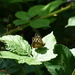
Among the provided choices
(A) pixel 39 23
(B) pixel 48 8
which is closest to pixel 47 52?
(A) pixel 39 23

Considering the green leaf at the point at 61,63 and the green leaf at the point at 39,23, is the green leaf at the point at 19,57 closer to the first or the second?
the green leaf at the point at 61,63

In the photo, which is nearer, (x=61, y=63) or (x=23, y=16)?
(x=61, y=63)

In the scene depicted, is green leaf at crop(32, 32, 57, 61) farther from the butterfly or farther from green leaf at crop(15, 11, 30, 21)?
green leaf at crop(15, 11, 30, 21)

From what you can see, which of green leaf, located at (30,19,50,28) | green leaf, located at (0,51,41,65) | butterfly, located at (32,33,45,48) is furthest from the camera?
green leaf, located at (30,19,50,28)

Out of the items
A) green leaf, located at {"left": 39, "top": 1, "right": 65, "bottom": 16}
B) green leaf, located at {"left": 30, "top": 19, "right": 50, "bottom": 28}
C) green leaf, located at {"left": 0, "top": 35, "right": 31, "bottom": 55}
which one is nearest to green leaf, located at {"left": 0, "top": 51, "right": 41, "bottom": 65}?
green leaf, located at {"left": 0, "top": 35, "right": 31, "bottom": 55}

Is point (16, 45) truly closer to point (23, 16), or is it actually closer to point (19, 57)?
point (19, 57)

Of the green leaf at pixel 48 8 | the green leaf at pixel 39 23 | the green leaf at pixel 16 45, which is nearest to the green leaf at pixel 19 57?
the green leaf at pixel 16 45
